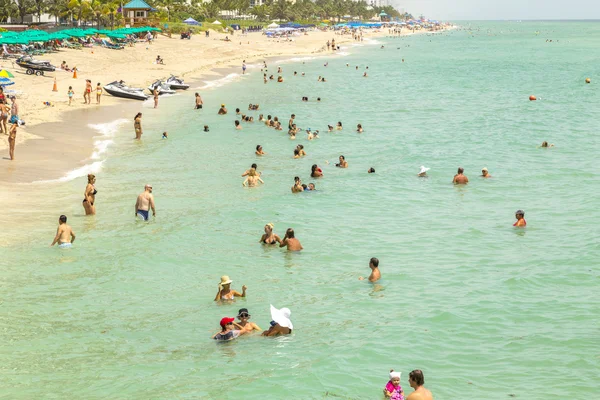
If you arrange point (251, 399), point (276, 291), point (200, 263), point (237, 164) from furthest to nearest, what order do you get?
point (237, 164), point (200, 263), point (276, 291), point (251, 399)

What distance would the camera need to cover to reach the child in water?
10.7m

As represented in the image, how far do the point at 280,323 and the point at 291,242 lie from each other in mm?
5526

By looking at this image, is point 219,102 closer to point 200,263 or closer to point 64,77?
point 64,77

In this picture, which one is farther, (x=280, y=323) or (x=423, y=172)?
(x=423, y=172)

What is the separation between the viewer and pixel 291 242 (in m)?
18.6

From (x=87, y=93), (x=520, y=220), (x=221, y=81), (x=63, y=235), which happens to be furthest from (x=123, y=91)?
(x=520, y=220)

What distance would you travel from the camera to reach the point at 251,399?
11.4 m

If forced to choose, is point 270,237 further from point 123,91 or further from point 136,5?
point 136,5

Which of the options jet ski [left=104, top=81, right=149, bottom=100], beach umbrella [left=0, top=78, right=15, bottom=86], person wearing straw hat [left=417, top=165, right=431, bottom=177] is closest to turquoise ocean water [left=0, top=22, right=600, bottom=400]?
person wearing straw hat [left=417, top=165, right=431, bottom=177]

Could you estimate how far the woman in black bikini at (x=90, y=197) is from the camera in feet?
67.9

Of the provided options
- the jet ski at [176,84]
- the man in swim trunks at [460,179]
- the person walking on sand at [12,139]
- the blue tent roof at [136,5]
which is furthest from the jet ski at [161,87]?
the blue tent roof at [136,5]

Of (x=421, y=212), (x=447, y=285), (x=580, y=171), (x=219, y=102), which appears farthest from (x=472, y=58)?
(x=447, y=285)

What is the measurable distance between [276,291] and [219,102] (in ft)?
117

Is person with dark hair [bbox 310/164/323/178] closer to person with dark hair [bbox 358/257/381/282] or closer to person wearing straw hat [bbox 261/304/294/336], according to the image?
person with dark hair [bbox 358/257/381/282]
